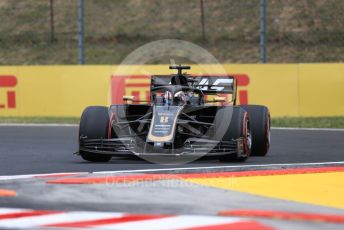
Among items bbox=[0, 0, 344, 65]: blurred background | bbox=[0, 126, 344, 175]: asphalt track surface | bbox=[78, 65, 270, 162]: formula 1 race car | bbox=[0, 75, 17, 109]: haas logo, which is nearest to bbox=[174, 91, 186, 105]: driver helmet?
bbox=[78, 65, 270, 162]: formula 1 race car

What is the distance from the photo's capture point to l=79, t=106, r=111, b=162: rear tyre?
1292cm

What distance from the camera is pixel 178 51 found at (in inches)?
1249

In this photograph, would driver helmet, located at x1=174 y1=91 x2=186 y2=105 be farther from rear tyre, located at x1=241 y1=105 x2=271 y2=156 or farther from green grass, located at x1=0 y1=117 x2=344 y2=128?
green grass, located at x1=0 y1=117 x2=344 y2=128

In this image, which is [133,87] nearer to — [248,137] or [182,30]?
[248,137]

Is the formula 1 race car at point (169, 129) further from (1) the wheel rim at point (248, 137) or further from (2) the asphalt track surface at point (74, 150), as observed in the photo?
(2) the asphalt track surface at point (74, 150)

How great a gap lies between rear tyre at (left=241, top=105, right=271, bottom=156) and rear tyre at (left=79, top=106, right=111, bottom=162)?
7.15 feet

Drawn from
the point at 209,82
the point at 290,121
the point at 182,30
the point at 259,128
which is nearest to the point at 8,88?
the point at 290,121

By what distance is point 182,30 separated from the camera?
32.9 meters

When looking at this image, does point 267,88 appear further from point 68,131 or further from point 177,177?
point 177,177

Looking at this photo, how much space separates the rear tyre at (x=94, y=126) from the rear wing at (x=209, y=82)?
113 cm

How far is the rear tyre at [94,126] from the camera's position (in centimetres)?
1292

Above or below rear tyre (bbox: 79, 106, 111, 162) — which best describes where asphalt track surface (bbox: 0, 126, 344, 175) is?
below

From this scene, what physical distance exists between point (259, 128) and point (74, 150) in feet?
10.3

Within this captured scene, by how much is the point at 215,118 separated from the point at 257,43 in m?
19.1
